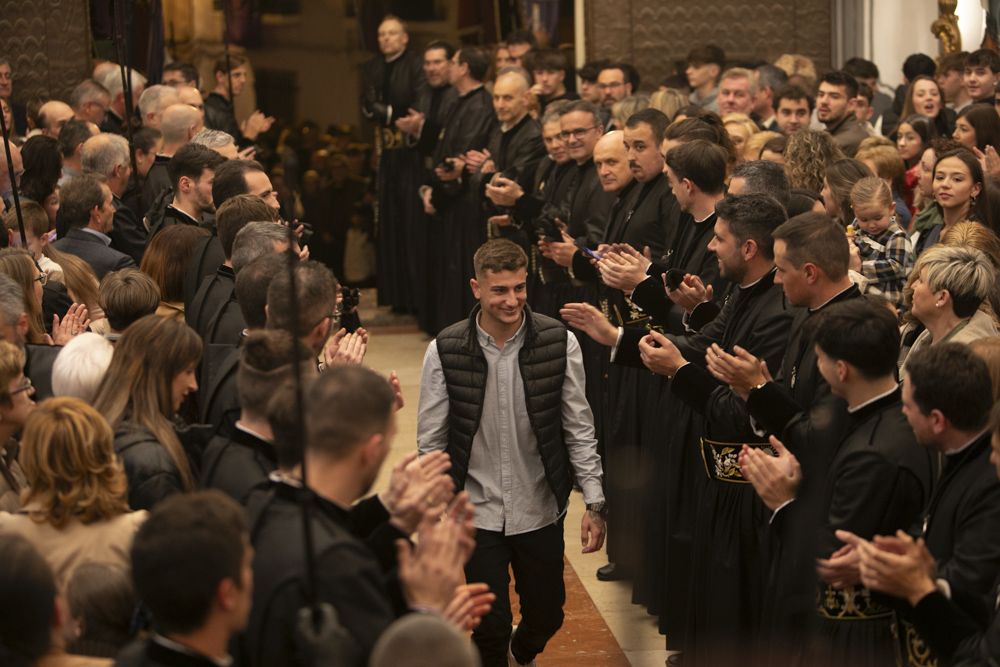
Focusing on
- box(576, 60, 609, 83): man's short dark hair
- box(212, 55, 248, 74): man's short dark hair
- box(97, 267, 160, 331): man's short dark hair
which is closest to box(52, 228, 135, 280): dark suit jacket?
box(97, 267, 160, 331): man's short dark hair

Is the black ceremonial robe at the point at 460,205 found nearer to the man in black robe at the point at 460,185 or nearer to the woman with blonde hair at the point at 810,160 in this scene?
the man in black robe at the point at 460,185

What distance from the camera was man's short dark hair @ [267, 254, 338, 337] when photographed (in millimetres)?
5082

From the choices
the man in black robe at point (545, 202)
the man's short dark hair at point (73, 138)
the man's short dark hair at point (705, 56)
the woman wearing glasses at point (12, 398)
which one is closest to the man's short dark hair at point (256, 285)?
the woman wearing glasses at point (12, 398)

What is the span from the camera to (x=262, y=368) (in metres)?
4.39

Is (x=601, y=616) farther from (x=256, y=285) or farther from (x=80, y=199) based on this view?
(x=80, y=199)

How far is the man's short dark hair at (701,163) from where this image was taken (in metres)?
6.87

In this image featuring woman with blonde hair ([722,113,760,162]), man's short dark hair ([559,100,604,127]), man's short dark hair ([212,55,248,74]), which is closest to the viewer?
man's short dark hair ([559,100,604,127])

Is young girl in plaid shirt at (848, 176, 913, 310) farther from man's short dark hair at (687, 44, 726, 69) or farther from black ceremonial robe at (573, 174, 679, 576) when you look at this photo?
man's short dark hair at (687, 44, 726, 69)

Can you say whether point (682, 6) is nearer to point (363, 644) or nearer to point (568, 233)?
point (568, 233)

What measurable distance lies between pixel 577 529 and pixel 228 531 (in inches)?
211

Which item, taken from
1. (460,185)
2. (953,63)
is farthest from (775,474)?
(460,185)

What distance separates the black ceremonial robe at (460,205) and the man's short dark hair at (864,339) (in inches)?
290

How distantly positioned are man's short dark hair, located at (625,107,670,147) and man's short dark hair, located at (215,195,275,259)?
2.17 m

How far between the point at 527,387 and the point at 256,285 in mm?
1131
